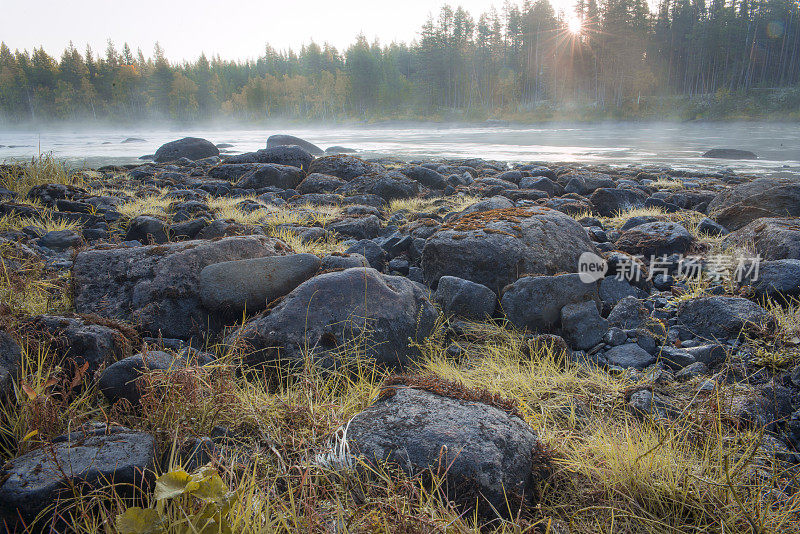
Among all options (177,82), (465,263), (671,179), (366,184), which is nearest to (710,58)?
(671,179)

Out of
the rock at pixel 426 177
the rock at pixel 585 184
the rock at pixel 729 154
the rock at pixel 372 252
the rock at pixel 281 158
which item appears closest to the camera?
the rock at pixel 372 252

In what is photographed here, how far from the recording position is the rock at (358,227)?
651cm

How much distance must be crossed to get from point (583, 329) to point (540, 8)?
245 feet

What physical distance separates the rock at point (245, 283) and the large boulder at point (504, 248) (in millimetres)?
1571

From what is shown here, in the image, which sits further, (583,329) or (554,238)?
(554,238)

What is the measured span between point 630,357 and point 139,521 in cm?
314

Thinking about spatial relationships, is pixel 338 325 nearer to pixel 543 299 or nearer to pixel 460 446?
pixel 460 446

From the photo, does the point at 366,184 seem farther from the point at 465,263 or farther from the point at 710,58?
the point at 710,58

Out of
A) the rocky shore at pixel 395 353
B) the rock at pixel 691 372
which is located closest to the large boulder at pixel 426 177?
the rocky shore at pixel 395 353

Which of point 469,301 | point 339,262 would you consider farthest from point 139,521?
point 469,301

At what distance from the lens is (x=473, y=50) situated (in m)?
68.4

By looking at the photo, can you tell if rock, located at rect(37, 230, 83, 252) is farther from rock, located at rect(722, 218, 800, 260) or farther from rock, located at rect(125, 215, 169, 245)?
rock, located at rect(722, 218, 800, 260)

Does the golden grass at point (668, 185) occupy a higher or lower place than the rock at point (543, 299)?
higher

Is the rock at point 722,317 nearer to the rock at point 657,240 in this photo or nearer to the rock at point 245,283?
the rock at point 657,240
